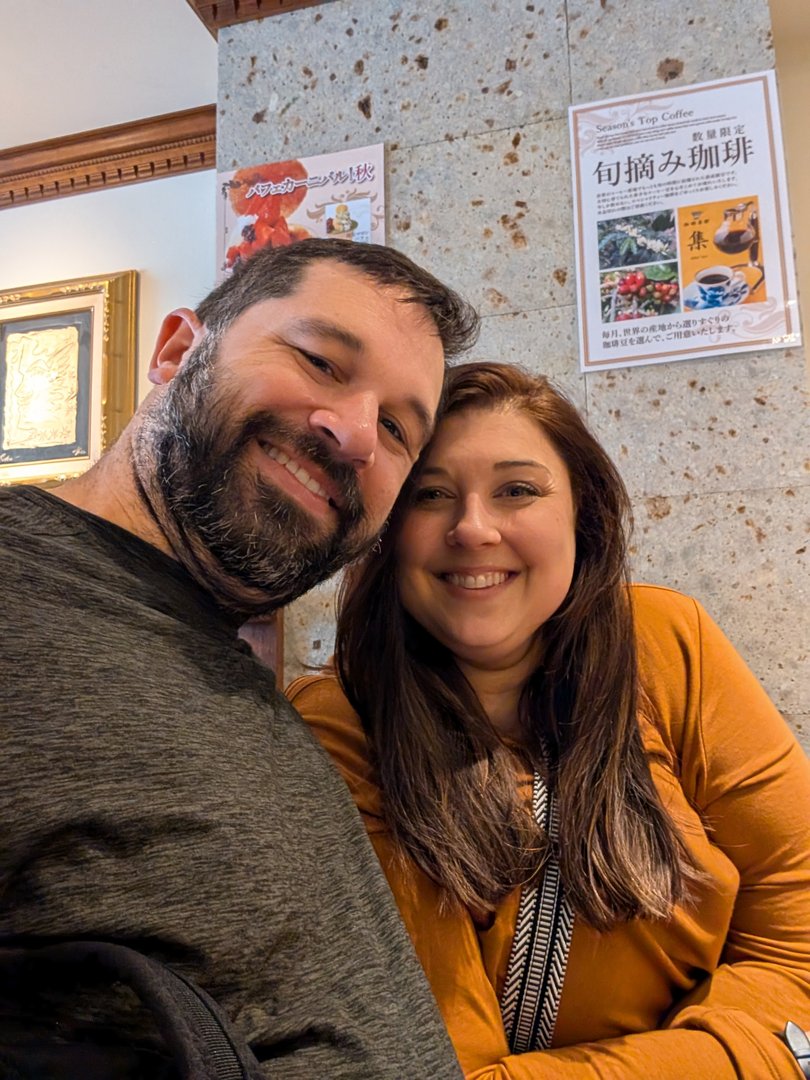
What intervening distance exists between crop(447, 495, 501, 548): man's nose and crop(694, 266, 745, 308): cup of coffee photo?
32.8 inches

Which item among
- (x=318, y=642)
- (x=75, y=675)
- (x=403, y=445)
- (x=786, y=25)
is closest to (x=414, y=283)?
(x=403, y=445)

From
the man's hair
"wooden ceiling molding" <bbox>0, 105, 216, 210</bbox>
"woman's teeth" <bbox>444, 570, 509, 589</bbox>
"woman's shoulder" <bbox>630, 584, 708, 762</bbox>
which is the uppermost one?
"wooden ceiling molding" <bbox>0, 105, 216, 210</bbox>

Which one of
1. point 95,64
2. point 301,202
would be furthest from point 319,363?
point 95,64

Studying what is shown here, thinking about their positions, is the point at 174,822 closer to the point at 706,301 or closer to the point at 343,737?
the point at 343,737

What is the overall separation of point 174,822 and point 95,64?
107 inches

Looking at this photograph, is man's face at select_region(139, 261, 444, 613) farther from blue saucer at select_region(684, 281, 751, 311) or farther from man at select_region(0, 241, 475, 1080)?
blue saucer at select_region(684, 281, 751, 311)

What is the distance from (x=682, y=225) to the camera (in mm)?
1747

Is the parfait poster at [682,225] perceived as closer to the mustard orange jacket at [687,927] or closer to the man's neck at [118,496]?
the mustard orange jacket at [687,927]

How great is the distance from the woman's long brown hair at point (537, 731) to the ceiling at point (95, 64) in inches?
74.9

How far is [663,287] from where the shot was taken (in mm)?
1733

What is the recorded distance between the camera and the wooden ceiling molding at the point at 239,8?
6.70ft


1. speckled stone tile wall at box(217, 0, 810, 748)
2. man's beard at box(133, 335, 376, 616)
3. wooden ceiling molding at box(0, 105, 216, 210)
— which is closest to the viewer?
man's beard at box(133, 335, 376, 616)

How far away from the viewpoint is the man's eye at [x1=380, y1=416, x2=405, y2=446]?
3.44 feet

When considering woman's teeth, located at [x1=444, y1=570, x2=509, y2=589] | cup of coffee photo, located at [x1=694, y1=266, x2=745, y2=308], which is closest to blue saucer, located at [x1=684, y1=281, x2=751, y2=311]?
cup of coffee photo, located at [x1=694, y1=266, x2=745, y2=308]
